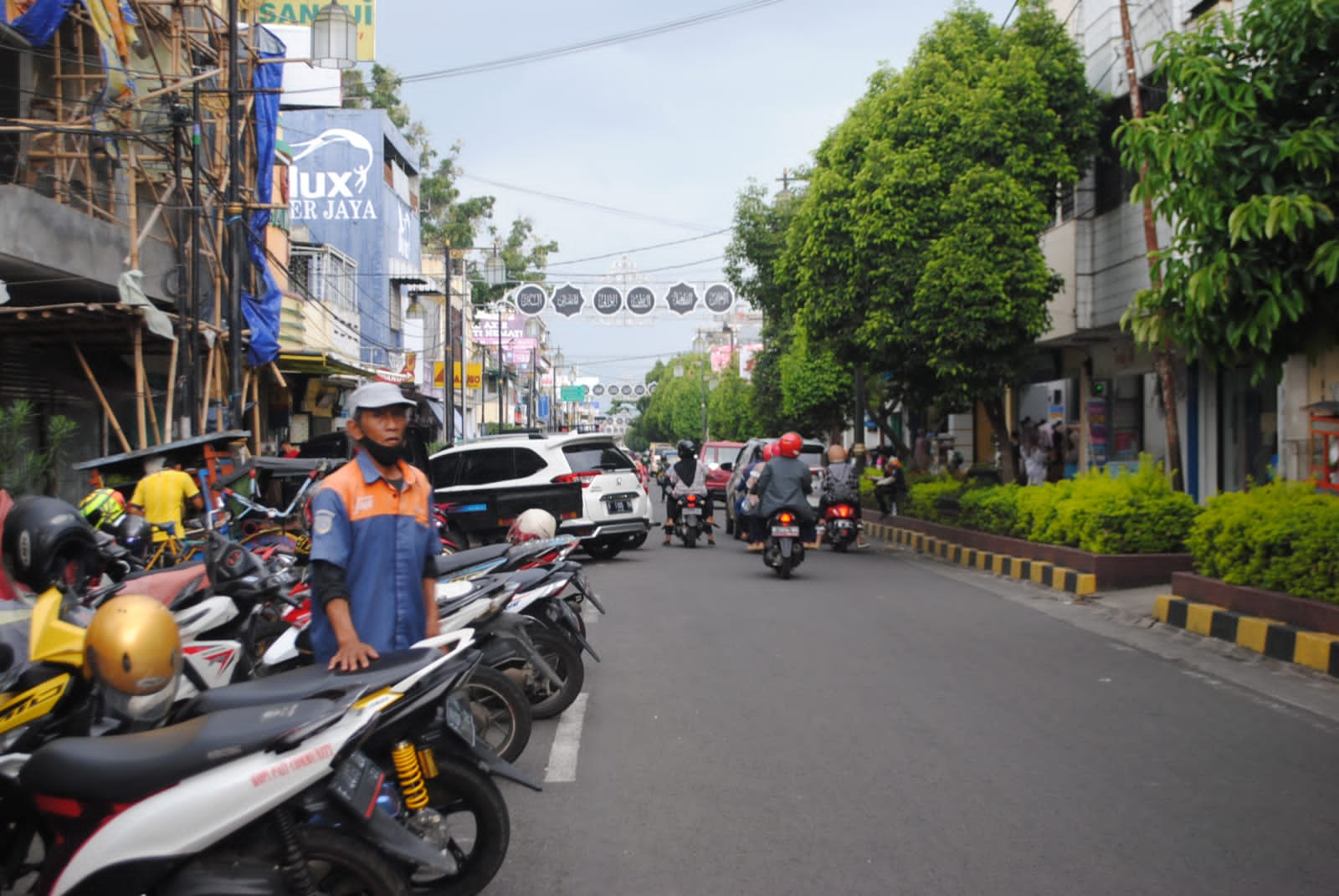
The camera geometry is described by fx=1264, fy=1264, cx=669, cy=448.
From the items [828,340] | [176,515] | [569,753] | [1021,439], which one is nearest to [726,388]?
[1021,439]

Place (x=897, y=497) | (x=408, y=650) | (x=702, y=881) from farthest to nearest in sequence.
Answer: (x=897, y=497) < (x=702, y=881) < (x=408, y=650)

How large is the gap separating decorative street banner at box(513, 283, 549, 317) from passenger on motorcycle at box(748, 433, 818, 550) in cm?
2579

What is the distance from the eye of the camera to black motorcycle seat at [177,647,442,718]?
389cm

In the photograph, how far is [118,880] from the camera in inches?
134

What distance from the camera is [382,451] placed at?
4.67 metres

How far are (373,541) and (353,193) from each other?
39.0m

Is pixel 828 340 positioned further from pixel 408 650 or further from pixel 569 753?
Result: pixel 408 650

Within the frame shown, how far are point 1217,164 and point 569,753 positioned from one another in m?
5.97

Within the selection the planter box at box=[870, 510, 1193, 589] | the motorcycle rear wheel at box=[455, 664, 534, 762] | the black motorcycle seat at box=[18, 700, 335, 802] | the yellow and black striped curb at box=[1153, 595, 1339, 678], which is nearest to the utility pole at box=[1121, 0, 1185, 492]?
the planter box at box=[870, 510, 1193, 589]

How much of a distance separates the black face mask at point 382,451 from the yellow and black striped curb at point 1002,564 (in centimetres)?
1054

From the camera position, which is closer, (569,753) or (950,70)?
(569,753)

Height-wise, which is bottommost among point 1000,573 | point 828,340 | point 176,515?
point 1000,573

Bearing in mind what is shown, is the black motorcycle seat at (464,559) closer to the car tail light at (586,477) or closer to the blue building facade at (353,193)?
the car tail light at (586,477)

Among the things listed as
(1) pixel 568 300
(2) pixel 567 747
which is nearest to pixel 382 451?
(2) pixel 567 747
